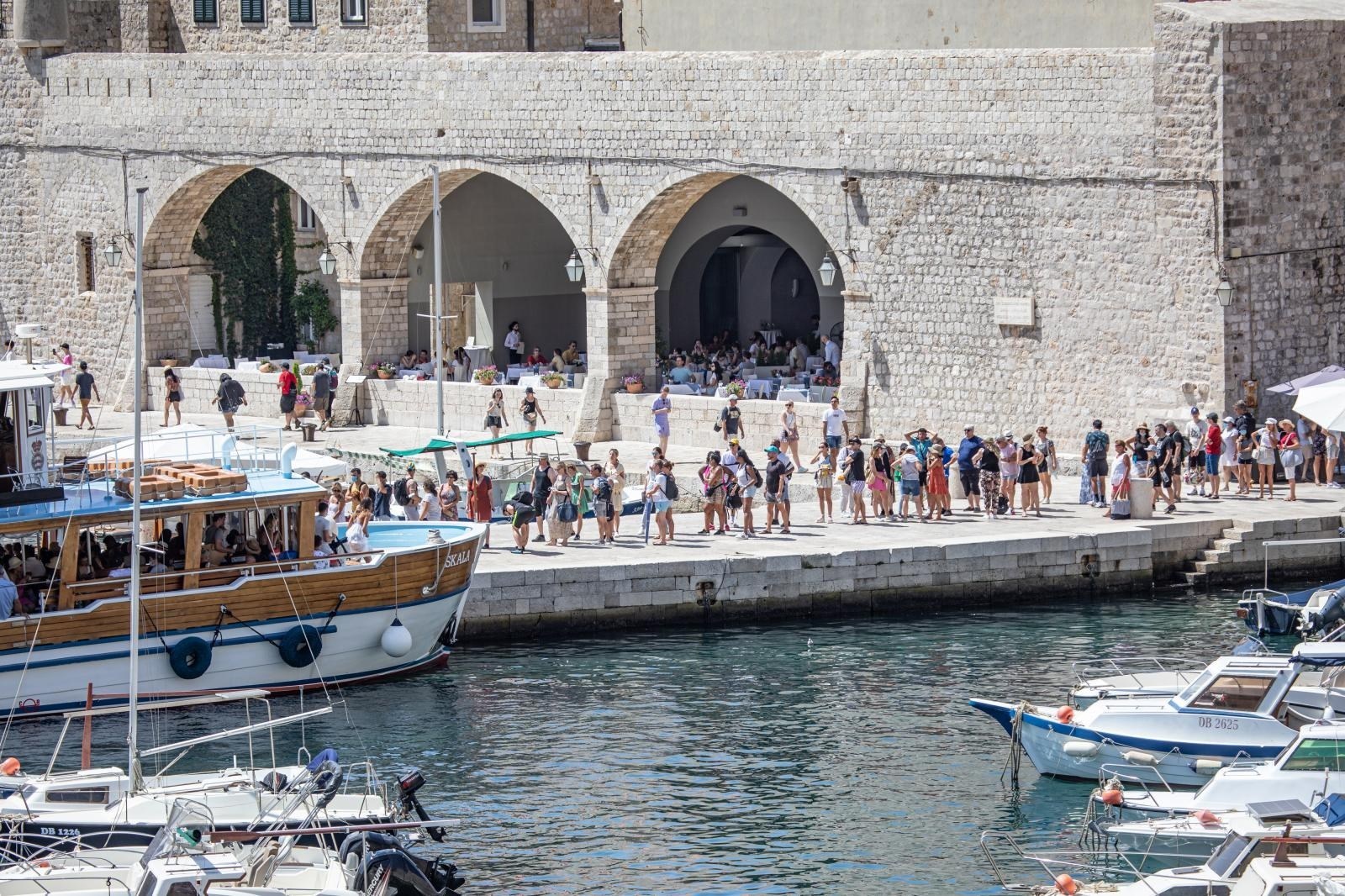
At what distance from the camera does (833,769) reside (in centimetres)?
2198

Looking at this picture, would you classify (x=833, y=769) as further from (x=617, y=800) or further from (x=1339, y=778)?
(x=1339, y=778)

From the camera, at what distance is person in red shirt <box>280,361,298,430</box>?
3688cm

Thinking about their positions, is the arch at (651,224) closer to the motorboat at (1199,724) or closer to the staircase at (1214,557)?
the staircase at (1214,557)

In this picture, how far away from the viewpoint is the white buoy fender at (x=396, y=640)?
82.0 feet

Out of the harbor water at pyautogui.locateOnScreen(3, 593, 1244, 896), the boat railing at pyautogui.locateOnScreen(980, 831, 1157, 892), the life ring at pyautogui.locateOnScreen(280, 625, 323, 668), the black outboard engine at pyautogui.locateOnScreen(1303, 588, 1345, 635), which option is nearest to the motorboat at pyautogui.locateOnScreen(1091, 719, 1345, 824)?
the boat railing at pyautogui.locateOnScreen(980, 831, 1157, 892)

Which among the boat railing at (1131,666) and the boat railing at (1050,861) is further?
the boat railing at (1131,666)

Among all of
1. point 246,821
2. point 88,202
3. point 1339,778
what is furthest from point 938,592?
point 88,202

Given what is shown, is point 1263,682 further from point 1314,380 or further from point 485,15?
point 485,15

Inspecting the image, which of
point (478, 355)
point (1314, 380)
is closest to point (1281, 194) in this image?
point (1314, 380)

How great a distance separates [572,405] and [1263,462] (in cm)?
1048

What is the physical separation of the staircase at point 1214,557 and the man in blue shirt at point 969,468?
8.66ft

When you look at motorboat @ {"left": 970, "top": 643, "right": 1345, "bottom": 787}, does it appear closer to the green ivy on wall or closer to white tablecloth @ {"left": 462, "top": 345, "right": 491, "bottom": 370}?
white tablecloth @ {"left": 462, "top": 345, "right": 491, "bottom": 370}


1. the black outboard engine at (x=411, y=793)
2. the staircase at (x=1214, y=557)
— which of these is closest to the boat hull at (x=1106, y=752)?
the black outboard engine at (x=411, y=793)

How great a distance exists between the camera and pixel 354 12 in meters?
41.5
